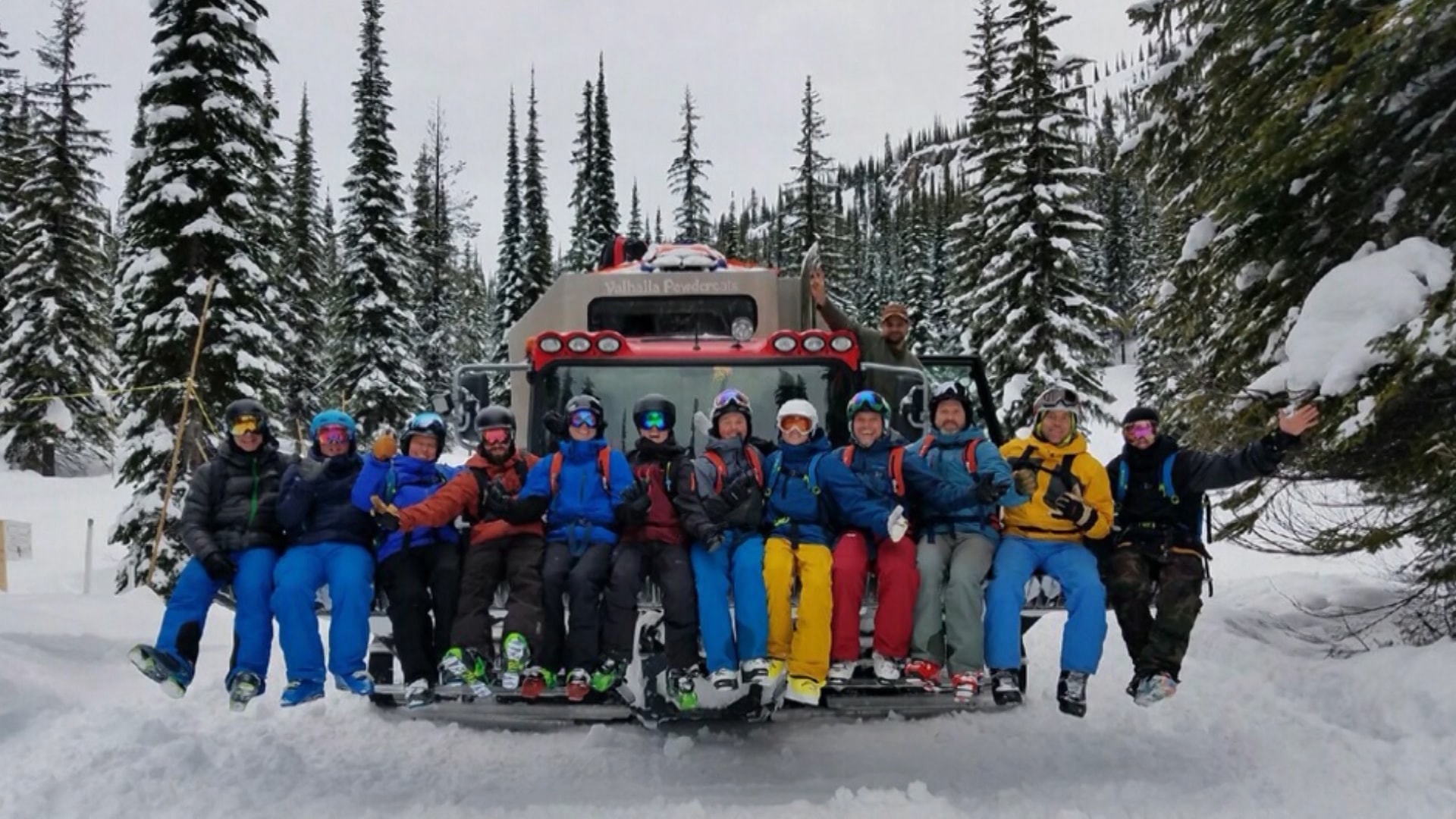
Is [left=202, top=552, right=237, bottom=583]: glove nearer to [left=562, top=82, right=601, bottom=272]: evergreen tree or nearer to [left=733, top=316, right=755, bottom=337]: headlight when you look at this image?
[left=733, top=316, right=755, bottom=337]: headlight

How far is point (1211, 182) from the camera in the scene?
7.18 m

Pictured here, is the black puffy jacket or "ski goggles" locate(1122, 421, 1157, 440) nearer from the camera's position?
the black puffy jacket

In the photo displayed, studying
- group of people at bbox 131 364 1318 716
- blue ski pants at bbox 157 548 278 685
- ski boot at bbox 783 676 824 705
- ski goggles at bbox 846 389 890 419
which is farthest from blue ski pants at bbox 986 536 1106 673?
blue ski pants at bbox 157 548 278 685

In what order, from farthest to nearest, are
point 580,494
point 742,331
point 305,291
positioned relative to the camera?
point 305,291, point 742,331, point 580,494

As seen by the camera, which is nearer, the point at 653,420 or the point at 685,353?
the point at 653,420

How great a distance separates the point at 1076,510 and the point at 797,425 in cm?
164

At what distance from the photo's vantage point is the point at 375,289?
30234 millimetres

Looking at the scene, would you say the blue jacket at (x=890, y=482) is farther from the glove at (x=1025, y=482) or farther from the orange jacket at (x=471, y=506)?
the orange jacket at (x=471, y=506)

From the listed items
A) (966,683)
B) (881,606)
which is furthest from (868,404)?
(966,683)

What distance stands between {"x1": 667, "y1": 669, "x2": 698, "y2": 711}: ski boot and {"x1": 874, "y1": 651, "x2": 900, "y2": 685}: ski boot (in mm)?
1001

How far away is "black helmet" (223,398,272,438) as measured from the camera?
591cm

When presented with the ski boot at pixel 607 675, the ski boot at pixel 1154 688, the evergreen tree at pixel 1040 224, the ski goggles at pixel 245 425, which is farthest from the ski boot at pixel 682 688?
the evergreen tree at pixel 1040 224

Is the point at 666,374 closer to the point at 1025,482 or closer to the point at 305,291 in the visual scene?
the point at 1025,482

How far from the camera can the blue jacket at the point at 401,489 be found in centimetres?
570
